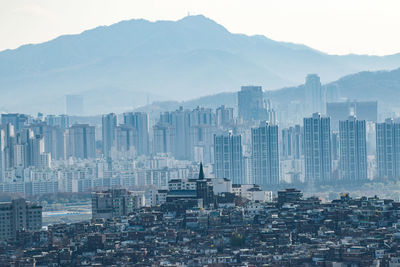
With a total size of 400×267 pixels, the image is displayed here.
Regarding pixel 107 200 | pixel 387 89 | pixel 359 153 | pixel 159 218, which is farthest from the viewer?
pixel 387 89

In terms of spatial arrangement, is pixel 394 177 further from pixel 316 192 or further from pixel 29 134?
pixel 29 134

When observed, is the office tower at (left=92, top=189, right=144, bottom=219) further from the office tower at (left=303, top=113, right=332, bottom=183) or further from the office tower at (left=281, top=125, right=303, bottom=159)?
the office tower at (left=281, top=125, right=303, bottom=159)

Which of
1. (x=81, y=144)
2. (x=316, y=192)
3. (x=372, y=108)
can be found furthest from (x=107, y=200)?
(x=372, y=108)

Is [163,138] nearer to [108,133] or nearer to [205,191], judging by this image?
[108,133]

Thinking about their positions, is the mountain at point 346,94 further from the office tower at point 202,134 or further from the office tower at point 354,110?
the office tower at point 202,134

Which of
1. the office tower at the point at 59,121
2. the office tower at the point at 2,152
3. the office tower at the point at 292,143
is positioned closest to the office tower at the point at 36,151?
the office tower at the point at 2,152

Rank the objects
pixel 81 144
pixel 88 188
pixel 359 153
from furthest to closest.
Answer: pixel 81 144 < pixel 359 153 < pixel 88 188

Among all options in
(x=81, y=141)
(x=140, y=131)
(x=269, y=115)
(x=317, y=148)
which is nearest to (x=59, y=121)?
(x=81, y=141)
